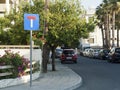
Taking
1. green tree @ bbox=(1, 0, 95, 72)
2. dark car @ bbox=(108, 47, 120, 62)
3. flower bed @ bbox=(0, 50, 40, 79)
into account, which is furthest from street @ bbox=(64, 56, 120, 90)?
dark car @ bbox=(108, 47, 120, 62)

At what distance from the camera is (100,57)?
5853cm

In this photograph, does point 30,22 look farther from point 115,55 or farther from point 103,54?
point 103,54

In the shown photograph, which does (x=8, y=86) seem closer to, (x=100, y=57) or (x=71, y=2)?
(x=71, y=2)

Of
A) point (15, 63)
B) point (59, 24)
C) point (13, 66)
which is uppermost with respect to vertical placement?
point (59, 24)

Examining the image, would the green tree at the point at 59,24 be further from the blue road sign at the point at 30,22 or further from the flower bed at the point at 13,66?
the blue road sign at the point at 30,22

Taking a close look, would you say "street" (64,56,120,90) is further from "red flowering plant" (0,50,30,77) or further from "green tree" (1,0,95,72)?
"red flowering plant" (0,50,30,77)

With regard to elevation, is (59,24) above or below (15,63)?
above

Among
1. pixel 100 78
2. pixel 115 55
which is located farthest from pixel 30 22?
pixel 115 55

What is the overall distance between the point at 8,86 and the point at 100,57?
41719 mm

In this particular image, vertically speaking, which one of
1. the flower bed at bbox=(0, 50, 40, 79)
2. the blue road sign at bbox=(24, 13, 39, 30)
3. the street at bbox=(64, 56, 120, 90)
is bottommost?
the street at bbox=(64, 56, 120, 90)

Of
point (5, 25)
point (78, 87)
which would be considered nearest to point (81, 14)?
point (5, 25)

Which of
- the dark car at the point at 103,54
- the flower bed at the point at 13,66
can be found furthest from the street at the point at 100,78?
the dark car at the point at 103,54

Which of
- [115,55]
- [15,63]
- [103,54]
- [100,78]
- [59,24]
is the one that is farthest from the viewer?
[103,54]

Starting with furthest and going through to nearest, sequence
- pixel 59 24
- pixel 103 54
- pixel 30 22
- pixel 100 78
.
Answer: pixel 103 54 < pixel 59 24 < pixel 100 78 < pixel 30 22
